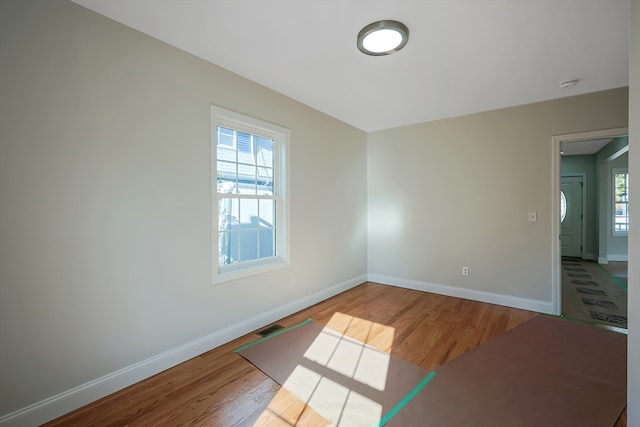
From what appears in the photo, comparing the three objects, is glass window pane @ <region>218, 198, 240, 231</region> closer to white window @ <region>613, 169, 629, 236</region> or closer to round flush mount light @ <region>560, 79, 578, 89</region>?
round flush mount light @ <region>560, 79, 578, 89</region>

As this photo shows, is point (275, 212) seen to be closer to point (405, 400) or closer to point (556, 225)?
point (405, 400)

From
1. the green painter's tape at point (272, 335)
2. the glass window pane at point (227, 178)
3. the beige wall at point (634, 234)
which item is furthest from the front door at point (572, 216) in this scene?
the glass window pane at point (227, 178)

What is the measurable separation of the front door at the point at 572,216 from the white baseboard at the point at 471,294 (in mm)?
4670

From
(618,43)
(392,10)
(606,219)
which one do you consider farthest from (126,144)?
(606,219)

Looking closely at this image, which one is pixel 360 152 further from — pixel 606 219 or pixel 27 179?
pixel 606 219

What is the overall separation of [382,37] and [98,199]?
2.38 meters

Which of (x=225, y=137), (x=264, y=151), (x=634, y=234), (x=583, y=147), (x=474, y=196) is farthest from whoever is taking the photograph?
(x=583, y=147)

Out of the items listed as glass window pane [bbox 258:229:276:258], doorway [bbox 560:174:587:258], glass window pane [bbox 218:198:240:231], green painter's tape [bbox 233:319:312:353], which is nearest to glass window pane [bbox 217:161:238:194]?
glass window pane [bbox 218:198:240:231]

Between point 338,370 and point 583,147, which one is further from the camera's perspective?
point 583,147

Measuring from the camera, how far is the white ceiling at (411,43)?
6.16 ft

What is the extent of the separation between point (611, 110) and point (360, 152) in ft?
9.99

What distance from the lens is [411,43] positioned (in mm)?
2256

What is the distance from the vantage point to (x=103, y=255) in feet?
6.39

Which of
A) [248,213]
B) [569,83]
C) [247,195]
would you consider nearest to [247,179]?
[247,195]
